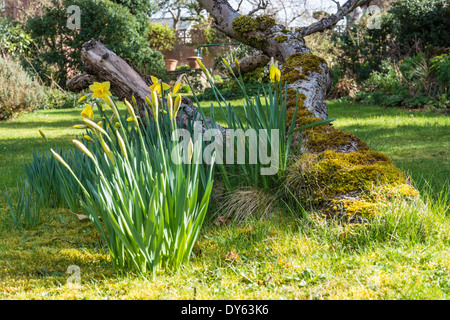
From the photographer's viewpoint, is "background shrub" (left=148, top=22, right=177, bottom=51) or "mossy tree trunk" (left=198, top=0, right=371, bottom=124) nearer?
"mossy tree trunk" (left=198, top=0, right=371, bottom=124)

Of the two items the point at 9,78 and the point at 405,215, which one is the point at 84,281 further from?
the point at 9,78

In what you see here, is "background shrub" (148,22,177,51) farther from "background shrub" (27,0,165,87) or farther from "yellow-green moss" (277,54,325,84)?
"yellow-green moss" (277,54,325,84)

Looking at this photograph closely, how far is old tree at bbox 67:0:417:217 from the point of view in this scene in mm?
2697

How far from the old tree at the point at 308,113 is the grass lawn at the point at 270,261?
0.57ft

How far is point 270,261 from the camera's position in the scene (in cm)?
233

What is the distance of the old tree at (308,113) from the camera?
270 cm

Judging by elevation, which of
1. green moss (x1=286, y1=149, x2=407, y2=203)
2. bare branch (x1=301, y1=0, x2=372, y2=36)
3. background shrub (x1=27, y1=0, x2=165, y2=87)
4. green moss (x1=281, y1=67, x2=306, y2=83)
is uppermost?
background shrub (x1=27, y1=0, x2=165, y2=87)

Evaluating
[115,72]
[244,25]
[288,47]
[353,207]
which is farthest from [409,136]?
[115,72]

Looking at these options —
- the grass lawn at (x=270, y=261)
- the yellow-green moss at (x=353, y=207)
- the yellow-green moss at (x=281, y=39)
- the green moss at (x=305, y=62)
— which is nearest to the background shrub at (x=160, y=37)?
the yellow-green moss at (x=281, y=39)

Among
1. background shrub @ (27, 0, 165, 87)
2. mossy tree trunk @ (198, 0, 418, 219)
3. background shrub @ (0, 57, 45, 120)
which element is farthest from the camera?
background shrub @ (27, 0, 165, 87)

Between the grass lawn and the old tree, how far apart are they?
0.57ft

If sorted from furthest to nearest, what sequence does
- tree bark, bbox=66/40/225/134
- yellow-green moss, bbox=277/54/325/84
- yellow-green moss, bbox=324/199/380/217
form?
1. yellow-green moss, bbox=277/54/325/84
2. tree bark, bbox=66/40/225/134
3. yellow-green moss, bbox=324/199/380/217

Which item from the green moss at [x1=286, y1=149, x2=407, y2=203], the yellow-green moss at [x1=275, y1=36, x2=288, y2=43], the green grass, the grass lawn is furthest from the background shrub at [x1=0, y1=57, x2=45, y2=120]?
the green moss at [x1=286, y1=149, x2=407, y2=203]
